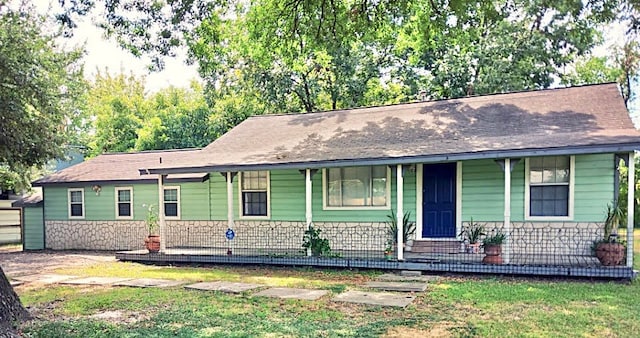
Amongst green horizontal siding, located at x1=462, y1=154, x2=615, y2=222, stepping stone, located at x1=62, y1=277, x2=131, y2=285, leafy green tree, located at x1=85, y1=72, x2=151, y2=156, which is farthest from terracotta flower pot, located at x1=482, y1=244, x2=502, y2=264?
leafy green tree, located at x1=85, y1=72, x2=151, y2=156

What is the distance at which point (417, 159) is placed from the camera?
9.43 meters

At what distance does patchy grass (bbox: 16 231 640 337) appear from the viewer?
5562 mm

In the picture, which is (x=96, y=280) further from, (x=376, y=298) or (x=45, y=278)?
(x=376, y=298)

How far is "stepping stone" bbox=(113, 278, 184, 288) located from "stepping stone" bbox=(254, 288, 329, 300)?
6.75ft

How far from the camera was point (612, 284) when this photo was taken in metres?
8.13

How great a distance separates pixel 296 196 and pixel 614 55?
22076 millimetres

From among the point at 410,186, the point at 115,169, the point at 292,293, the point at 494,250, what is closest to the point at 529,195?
the point at 494,250

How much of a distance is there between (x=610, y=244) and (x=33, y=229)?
655 inches

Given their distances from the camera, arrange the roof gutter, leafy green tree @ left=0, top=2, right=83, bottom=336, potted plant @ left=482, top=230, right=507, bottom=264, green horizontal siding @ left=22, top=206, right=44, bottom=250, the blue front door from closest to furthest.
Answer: the roof gutter → potted plant @ left=482, top=230, right=507, bottom=264 → the blue front door → leafy green tree @ left=0, top=2, right=83, bottom=336 → green horizontal siding @ left=22, top=206, right=44, bottom=250

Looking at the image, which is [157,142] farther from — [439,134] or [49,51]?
[439,134]

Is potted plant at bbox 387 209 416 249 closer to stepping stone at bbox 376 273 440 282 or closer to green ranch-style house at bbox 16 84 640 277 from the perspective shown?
green ranch-style house at bbox 16 84 640 277

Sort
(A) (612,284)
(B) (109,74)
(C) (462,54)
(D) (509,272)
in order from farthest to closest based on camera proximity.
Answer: (B) (109,74)
(C) (462,54)
(D) (509,272)
(A) (612,284)

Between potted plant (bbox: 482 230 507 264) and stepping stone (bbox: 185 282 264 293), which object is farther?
potted plant (bbox: 482 230 507 264)

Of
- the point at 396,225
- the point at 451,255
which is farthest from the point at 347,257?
the point at 451,255
